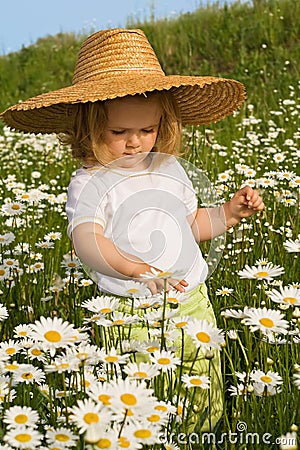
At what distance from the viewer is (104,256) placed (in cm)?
168

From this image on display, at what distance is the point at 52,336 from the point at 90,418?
0.25 m

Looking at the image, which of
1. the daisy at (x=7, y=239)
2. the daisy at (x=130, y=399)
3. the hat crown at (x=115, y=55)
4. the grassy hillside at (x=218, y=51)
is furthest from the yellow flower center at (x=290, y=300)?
the grassy hillside at (x=218, y=51)

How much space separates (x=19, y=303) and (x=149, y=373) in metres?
1.31

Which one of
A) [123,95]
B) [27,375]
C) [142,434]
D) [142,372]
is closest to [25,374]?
[27,375]

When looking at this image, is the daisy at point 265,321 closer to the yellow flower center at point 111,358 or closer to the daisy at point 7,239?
the yellow flower center at point 111,358

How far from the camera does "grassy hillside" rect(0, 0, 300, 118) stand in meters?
7.03

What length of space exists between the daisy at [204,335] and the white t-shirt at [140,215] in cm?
58

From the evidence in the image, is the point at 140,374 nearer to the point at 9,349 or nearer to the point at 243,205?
the point at 9,349

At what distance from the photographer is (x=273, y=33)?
7.75 m

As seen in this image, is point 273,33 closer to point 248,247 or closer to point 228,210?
point 248,247

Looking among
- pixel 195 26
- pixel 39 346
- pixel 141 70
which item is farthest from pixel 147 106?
pixel 195 26

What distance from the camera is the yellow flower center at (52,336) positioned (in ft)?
3.63

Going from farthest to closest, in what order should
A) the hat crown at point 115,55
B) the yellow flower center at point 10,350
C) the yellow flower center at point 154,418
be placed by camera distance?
the hat crown at point 115,55 → the yellow flower center at point 10,350 → the yellow flower center at point 154,418

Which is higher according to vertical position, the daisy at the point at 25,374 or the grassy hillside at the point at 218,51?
the grassy hillside at the point at 218,51
